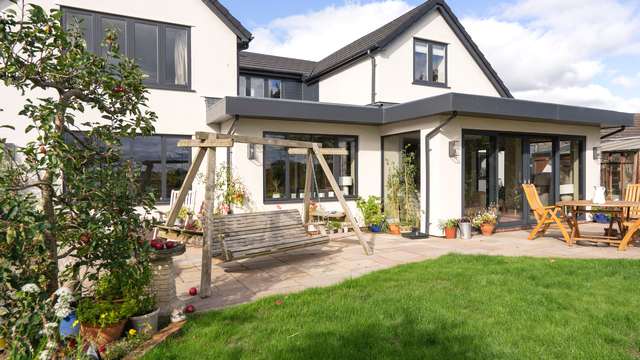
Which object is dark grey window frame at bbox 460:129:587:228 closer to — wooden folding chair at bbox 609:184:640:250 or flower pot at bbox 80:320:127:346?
wooden folding chair at bbox 609:184:640:250

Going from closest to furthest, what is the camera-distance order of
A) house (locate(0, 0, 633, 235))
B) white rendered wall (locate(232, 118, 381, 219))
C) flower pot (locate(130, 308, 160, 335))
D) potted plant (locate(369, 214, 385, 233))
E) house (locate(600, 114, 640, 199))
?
flower pot (locate(130, 308, 160, 335)), house (locate(0, 0, 633, 235)), white rendered wall (locate(232, 118, 381, 219)), potted plant (locate(369, 214, 385, 233)), house (locate(600, 114, 640, 199))

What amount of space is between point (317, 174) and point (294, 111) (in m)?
2.03

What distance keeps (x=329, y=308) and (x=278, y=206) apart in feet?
17.5

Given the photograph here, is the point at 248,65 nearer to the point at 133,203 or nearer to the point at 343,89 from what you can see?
the point at 343,89

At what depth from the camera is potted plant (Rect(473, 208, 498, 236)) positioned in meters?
8.84

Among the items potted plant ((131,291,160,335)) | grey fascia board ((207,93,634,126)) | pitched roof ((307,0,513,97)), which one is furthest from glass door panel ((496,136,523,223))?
potted plant ((131,291,160,335))

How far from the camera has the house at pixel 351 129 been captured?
8.59m

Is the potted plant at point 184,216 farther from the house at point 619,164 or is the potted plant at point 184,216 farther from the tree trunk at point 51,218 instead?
the house at point 619,164

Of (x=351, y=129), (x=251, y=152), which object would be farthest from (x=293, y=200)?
(x=351, y=129)

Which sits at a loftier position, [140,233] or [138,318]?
[140,233]

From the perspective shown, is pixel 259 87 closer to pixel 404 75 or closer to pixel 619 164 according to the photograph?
pixel 404 75

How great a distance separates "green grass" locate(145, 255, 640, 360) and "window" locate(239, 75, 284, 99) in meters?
10.3

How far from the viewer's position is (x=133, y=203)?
10.5ft

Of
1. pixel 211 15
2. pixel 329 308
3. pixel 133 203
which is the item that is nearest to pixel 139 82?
pixel 133 203
